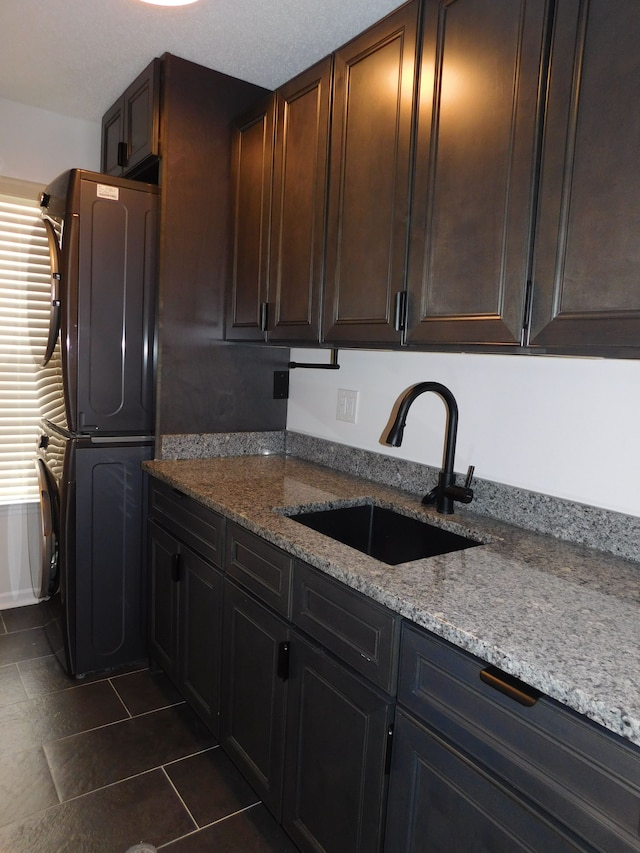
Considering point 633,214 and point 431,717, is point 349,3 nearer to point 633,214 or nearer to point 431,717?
point 633,214

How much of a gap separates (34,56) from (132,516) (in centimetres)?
183

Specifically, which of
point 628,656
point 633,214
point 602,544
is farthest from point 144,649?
point 633,214

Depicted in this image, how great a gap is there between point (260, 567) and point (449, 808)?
74cm

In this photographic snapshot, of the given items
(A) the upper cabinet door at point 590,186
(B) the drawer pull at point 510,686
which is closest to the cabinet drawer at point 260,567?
(B) the drawer pull at point 510,686

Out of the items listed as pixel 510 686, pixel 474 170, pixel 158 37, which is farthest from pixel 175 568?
pixel 158 37

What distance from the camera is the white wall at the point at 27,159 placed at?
265 cm

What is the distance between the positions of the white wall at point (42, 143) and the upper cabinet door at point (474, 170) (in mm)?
2002

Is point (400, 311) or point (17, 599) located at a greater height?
point (400, 311)

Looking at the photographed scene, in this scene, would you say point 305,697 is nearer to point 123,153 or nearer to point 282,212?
point 282,212

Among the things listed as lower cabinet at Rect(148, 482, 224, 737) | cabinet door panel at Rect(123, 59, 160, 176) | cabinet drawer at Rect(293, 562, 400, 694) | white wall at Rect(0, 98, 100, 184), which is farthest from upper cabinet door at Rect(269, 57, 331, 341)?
white wall at Rect(0, 98, 100, 184)

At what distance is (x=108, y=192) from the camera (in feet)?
7.07

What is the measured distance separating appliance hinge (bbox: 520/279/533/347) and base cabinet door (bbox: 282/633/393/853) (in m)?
0.82

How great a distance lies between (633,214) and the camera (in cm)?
104

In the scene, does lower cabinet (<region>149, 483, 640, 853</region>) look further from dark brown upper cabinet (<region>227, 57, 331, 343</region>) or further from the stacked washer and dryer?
dark brown upper cabinet (<region>227, 57, 331, 343</region>)
